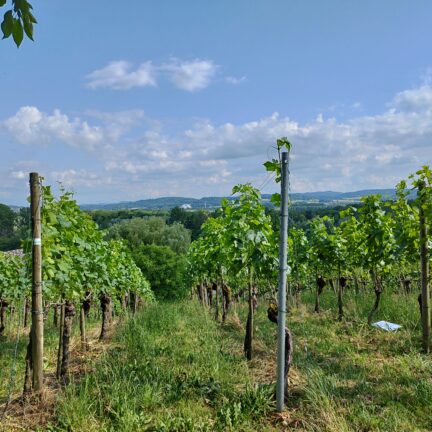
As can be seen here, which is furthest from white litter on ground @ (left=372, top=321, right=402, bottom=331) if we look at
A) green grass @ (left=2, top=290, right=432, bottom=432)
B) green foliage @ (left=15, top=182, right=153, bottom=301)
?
green foliage @ (left=15, top=182, right=153, bottom=301)

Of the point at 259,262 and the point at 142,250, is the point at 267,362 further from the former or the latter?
the point at 142,250

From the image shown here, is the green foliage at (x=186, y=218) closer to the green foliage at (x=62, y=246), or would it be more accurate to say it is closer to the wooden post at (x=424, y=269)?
the green foliage at (x=62, y=246)

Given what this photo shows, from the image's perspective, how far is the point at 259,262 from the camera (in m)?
5.87

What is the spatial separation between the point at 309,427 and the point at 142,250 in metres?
31.5

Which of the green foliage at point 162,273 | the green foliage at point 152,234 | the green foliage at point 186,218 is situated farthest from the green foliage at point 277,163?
the green foliage at point 186,218

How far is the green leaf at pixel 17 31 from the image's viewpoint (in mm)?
1667

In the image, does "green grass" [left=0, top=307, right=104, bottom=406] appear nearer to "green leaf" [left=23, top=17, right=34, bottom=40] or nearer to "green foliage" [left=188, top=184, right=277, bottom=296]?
"green foliage" [left=188, top=184, right=277, bottom=296]

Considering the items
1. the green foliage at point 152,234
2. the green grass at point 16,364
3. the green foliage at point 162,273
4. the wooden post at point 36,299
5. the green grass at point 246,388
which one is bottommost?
the green foliage at point 162,273

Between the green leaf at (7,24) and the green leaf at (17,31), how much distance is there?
13mm

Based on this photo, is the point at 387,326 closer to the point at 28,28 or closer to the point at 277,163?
the point at 277,163

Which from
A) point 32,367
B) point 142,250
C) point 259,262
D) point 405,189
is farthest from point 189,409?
point 142,250

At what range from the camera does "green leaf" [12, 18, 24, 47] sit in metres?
1.67

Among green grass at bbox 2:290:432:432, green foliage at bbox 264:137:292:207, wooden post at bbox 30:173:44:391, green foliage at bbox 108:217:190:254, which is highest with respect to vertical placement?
green foliage at bbox 264:137:292:207

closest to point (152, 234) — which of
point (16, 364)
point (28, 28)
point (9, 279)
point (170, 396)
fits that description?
point (9, 279)
